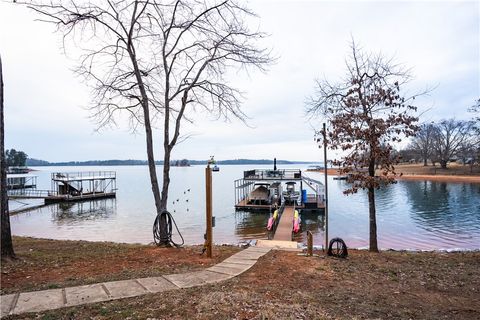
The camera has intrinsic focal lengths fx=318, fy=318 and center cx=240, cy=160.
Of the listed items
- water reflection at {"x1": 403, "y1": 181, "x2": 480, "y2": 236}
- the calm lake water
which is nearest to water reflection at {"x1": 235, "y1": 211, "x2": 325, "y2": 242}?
the calm lake water

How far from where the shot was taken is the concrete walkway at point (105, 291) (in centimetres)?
478

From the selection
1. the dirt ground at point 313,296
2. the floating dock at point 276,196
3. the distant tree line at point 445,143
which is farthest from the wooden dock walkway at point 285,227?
the distant tree line at point 445,143

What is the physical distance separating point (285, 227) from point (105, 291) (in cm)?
1767

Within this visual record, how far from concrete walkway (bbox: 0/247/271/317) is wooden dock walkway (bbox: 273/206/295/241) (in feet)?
40.3

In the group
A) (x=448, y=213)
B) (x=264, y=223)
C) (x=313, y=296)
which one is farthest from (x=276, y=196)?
(x=313, y=296)

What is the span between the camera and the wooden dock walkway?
62.5 ft

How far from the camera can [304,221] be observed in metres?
29.0

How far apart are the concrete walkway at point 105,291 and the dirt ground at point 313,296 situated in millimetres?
290

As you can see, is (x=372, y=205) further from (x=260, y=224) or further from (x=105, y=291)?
(x=260, y=224)

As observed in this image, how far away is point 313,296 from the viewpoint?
543cm

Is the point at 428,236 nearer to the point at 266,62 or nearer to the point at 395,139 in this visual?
the point at 395,139

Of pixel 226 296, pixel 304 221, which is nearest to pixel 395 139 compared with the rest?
pixel 226 296

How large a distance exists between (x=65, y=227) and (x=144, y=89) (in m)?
22.0

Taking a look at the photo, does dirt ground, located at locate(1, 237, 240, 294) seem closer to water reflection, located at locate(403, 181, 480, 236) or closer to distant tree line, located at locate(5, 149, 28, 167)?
water reflection, located at locate(403, 181, 480, 236)
